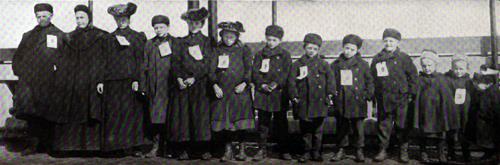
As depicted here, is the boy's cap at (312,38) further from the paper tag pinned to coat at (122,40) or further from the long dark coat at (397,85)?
the paper tag pinned to coat at (122,40)

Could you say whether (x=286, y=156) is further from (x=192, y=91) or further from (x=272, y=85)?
(x=192, y=91)

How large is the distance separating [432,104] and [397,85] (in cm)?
36

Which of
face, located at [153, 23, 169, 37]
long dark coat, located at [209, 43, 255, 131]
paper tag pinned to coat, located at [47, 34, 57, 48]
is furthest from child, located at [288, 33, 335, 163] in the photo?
paper tag pinned to coat, located at [47, 34, 57, 48]

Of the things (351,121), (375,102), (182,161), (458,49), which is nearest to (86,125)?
(182,161)

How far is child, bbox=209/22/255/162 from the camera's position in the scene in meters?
A: 3.86

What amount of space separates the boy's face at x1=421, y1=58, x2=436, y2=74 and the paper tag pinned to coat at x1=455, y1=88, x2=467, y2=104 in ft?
0.94

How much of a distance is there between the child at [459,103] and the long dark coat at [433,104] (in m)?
0.06

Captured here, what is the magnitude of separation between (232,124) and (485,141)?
2267 millimetres

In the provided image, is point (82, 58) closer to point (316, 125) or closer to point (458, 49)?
point (316, 125)

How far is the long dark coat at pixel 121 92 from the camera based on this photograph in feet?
13.5

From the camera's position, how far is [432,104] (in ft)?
12.3

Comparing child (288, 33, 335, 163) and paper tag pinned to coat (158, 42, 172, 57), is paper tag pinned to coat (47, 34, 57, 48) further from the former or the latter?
child (288, 33, 335, 163)

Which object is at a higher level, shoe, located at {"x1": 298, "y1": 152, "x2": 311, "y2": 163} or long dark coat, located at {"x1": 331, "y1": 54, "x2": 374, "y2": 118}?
long dark coat, located at {"x1": 331, "y1": 54, "x2": 374, "y2": 118}

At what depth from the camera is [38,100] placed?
4199 mm
